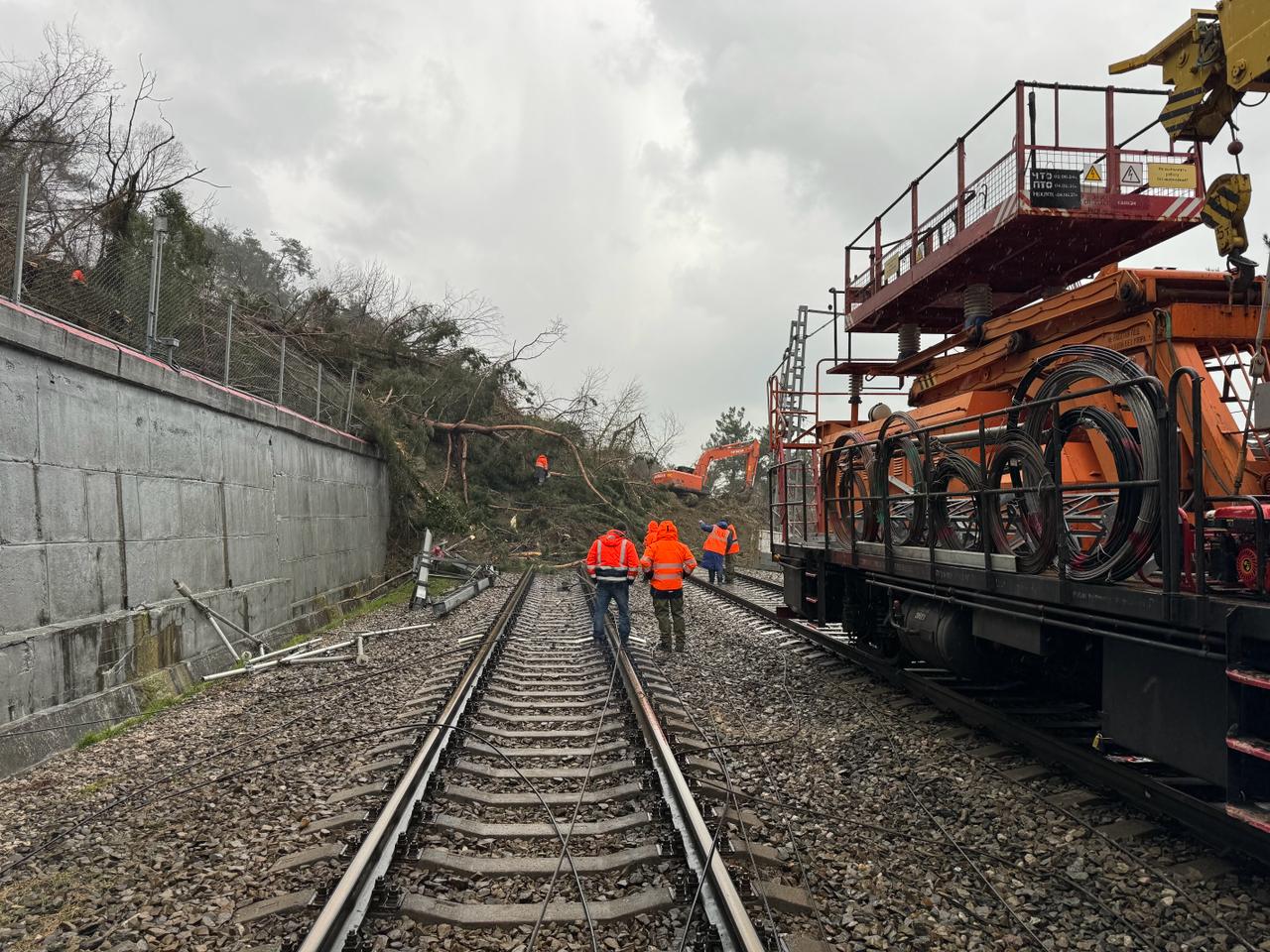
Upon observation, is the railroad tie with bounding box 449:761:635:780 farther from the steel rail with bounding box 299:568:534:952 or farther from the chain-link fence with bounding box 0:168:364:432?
the chain-link fence with bounding box 0:168:364:432

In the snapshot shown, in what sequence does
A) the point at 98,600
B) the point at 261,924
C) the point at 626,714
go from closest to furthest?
1. the point at 261,924
2. the point at 626,714
3. the point at 98,600

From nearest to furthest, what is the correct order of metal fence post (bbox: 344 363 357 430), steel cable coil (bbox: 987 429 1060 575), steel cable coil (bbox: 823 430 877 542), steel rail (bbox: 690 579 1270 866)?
steel rail (bbox: 690 579 1270 866) < steel cable coil (bbox: 987 429 1060 575) < steel cable coil (bbox: 823 430 877 542) < metal fence post (bbox: 344 363 357 430)

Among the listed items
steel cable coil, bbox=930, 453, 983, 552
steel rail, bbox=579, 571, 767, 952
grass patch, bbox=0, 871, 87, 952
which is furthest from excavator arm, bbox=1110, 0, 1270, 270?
grass patch, bbox=0, 871, 87, 952

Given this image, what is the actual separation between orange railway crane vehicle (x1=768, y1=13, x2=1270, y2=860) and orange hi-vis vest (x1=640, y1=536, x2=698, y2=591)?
44.9 inches

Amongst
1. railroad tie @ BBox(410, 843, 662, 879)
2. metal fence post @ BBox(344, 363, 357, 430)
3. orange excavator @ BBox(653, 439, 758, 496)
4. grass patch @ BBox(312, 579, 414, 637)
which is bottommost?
grass patch @ BBox(312, 579, 414, 637)

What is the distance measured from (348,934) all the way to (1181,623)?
352cm

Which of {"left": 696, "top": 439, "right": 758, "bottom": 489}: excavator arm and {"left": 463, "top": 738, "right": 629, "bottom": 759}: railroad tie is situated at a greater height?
{"left": 696, "top": 439, "right": 758, "bottom": 489}: excavator arm

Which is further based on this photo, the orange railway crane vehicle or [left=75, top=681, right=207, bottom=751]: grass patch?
[left=75, top=681, right=207, bottom=751]: grass patch

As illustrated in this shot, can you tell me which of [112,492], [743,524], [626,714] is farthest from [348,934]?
[743,524]

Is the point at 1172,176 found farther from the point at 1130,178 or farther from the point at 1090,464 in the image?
the point at 1090,464

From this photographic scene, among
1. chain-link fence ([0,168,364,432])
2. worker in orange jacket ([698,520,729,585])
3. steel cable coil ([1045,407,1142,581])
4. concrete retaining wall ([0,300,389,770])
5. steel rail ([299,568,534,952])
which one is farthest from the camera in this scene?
worker in orange jacket ([698,520,729,585])

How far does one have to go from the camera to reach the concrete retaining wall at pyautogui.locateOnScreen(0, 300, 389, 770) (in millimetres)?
5586

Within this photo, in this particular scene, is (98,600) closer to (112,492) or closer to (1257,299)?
(112,492)

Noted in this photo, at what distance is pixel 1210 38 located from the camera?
4590 mm
